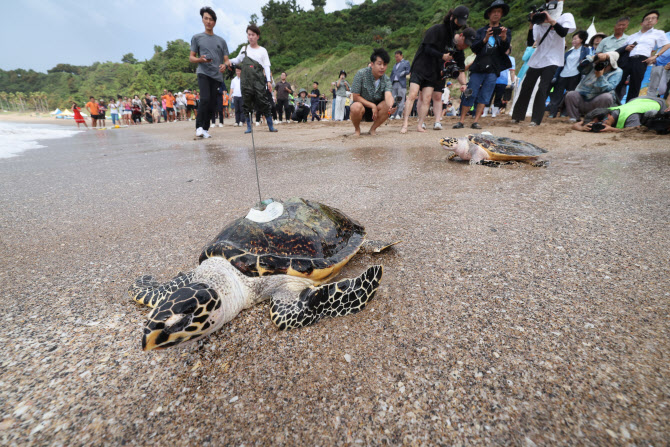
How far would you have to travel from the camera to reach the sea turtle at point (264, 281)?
1.24m

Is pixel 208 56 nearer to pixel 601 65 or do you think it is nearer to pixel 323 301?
pixel 323 301

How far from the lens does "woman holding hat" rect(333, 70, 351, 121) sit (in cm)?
1259

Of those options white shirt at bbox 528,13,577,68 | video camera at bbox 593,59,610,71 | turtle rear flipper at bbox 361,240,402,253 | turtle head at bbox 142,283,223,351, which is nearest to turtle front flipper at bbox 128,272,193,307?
turtle head at bbox 142,283,223,351

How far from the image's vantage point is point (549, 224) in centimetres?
233

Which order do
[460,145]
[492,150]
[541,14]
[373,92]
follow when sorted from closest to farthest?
[492,150]
[460,145]
[541,14]
[373,92]

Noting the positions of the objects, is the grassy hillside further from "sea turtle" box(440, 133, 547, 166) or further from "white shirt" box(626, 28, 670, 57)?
"sea turtle" box(440, 133, 547, 166)

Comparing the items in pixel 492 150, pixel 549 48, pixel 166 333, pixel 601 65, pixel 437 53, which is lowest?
pixel 166 333

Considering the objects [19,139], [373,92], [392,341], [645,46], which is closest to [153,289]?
[392,341]

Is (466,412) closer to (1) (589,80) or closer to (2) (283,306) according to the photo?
(2) (283,306)

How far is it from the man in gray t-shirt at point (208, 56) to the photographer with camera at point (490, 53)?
612 cm

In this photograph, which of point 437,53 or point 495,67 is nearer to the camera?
point 437,53

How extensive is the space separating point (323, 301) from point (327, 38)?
205 ft

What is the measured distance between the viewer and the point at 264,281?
1.58 meters

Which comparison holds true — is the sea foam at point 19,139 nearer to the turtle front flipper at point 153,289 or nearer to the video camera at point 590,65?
the turtle front flipper at point 153,289
